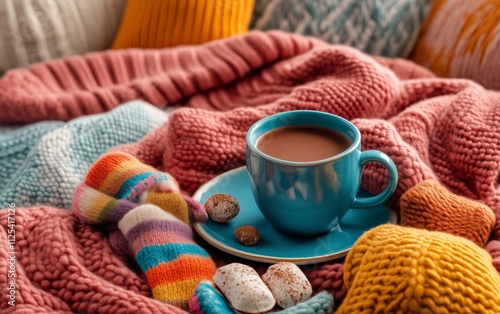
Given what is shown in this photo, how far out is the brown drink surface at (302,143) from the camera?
23.7 inches

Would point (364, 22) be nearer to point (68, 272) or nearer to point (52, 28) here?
point (52, 28)

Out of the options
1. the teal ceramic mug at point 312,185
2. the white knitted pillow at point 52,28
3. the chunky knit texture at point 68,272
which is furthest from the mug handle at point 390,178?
the white knitted pillow at point 52,28

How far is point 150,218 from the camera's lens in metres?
0.60

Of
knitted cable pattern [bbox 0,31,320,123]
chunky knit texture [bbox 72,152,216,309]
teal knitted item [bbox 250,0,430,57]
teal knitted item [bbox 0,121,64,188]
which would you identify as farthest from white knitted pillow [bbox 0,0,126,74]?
chunky knit texture [bbox 72,152,216,309]

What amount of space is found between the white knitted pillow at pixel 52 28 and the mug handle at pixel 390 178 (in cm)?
72

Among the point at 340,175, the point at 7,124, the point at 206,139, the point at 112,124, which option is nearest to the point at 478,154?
the point at 340,175

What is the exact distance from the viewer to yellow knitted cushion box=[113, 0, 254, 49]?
3.45ft

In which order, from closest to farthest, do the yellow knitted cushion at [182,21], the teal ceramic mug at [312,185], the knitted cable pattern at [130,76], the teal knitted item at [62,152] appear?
the teal ceramic mug at [312,185] < the teal knitted item at [62,152] < the knitted cable pattern at [130,76] < the yellow knitted cushion at [182,21]

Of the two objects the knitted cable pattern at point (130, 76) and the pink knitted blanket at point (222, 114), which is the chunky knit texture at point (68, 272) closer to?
the pink knitted blanket at point (222, 114)

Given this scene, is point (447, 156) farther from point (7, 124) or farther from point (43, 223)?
point (7, 124)

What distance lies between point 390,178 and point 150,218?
0.84 ft

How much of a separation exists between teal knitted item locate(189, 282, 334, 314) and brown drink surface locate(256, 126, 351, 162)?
0.47ft

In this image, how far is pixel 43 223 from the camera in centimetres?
63

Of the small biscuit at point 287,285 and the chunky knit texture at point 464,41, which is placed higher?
the chunky knit texture at point 464,41
